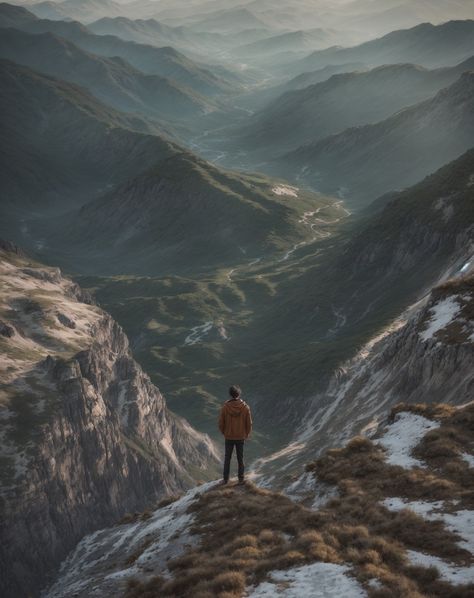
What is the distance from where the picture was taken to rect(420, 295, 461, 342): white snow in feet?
219

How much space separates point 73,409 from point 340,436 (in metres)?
32.6

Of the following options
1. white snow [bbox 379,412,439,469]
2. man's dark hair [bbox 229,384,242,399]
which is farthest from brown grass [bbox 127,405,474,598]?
man's dark hair [bbox 229,384,242,399]

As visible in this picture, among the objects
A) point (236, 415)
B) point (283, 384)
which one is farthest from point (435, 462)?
point (283, 384)

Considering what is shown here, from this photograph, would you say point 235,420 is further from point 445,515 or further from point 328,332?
point 328,332

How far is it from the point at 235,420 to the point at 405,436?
923 centimetres

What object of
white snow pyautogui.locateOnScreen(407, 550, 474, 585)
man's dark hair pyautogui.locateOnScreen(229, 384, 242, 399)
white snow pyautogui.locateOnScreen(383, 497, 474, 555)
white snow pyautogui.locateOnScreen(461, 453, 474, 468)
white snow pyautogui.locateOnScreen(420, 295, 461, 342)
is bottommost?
white snow pyautogui.locateOnScreen(407, 550, 474, 585)

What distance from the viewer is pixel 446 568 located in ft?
75.6

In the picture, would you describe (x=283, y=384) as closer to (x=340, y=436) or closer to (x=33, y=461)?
(x=340, y=436)

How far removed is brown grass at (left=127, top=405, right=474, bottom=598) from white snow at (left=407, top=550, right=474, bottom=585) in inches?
13.1

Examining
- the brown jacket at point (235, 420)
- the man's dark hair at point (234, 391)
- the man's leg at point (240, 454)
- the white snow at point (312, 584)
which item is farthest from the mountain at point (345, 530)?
the man's dark hair at point (234, 391)

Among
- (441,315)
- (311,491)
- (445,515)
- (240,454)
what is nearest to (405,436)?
(311,491)

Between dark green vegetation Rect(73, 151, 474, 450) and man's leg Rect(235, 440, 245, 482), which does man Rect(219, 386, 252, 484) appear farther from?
dark green vegetation Rect(73, 151, 474, 450)

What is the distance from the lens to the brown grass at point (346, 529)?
23.7 metres

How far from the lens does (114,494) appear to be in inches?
3693
